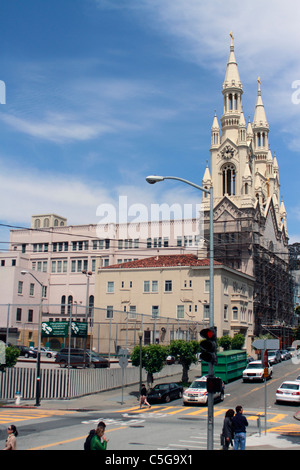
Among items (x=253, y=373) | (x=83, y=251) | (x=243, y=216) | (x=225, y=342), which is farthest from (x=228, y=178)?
(x=253, y=373)

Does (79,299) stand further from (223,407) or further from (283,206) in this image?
(223,407)

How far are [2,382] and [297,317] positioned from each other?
88682 mm

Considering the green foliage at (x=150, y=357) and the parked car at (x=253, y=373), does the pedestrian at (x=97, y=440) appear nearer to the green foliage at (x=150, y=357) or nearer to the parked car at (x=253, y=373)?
the green foliage at (x=150, y=357)

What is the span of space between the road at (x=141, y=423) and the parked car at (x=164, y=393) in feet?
1.93

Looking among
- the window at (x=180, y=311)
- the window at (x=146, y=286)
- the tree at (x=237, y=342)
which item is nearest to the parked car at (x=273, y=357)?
the tree at (x=237, y=342)

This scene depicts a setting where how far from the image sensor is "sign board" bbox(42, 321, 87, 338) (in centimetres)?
3731

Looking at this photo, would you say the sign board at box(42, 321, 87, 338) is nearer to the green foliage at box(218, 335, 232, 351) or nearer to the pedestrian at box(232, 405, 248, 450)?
the pedestrian at box(232, 405, 248, 450)

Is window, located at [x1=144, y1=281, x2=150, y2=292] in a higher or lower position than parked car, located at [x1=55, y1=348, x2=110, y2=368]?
higher

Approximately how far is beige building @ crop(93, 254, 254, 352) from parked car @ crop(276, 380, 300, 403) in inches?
1056

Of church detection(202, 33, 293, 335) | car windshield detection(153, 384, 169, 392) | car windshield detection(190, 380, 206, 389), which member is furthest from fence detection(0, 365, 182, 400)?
church detection(202, 33, 293, 335)

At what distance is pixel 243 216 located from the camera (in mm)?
88062

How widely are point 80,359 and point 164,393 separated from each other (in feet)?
30.4

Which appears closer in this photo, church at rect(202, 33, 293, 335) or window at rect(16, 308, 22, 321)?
window at rect(16, 308, 22, 321)
